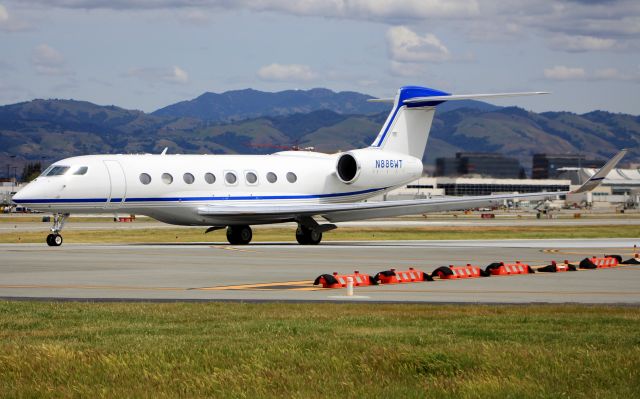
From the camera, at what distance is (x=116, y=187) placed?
144 ft

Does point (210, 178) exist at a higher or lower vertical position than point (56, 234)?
higher

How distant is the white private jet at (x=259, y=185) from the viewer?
143 ft

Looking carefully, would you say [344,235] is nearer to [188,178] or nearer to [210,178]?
[210,178]

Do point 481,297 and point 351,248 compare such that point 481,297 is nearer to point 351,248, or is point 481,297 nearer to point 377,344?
point 377,344

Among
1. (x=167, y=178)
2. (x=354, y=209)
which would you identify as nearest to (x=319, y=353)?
(x=167, y=178)

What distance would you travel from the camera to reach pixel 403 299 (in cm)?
2238

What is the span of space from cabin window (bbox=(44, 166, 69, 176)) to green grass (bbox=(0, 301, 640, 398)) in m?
24.6

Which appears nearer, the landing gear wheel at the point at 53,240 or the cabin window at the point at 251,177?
the landing gear wheel at the point at 53,240

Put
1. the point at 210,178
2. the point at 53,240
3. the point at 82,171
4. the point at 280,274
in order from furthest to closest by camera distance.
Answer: the point at 210,178 → the point at 82,171 → the point at 53,240 → the point at 280,274

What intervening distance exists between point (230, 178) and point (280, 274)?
1862cm

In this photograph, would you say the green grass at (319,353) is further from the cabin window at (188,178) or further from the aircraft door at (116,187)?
the cabin window at (188,178)

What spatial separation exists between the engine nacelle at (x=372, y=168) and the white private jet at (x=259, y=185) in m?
0.05

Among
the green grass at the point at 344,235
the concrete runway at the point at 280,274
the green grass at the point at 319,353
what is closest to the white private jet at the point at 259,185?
the concrete runway at the point at 280,274

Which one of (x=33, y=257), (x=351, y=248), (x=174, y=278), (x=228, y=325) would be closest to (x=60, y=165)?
(x=33, y=257)
